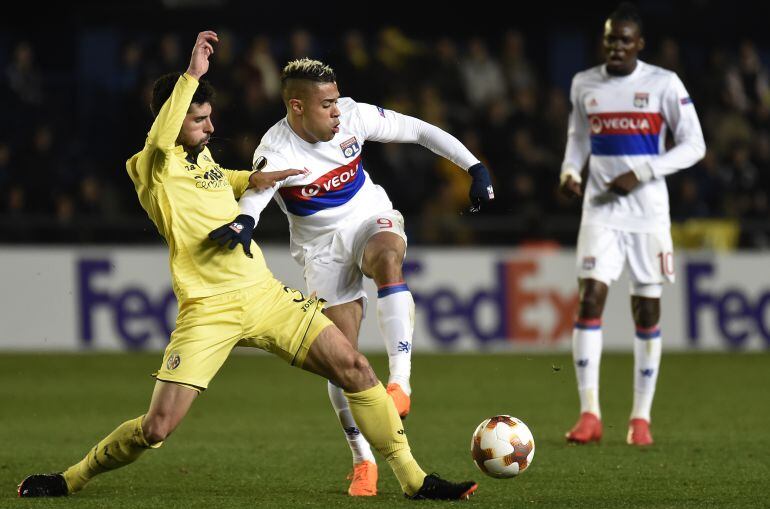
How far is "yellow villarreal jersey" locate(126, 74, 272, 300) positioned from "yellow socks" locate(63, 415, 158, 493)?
2.00ft

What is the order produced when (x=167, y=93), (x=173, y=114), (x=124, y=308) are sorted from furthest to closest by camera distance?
(x=124, y=308)
(x=167, y=93)
(x=173, y=114)

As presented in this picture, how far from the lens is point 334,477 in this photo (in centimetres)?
666

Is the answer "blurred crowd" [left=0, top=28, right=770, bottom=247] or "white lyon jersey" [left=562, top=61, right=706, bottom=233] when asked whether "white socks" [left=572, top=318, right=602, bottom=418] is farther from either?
"blurred crowd" [left=0, top=28, right=770, bottom=247]

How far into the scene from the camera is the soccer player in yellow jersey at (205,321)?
552 cm

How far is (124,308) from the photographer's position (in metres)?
13.3

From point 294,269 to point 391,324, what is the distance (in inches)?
281

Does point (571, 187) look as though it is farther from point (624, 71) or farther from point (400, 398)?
point (400, 398)

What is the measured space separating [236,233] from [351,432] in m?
1.43

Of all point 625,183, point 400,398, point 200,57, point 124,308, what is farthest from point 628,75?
point 124,308

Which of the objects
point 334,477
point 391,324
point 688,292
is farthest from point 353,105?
point 688,292

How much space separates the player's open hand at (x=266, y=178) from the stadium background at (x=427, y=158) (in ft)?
19.9

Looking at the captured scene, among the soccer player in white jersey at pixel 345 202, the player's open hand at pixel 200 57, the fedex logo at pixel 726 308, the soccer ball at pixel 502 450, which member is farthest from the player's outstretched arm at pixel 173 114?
the fedex logo at pixel 726 308

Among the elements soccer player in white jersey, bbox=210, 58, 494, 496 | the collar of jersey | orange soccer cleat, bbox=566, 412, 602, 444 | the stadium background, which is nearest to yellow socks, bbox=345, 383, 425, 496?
soccer player in white jersey, bbox=210, 58, 494, 496

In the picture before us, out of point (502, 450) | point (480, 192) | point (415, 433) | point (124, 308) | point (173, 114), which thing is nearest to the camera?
point (173, 114)
